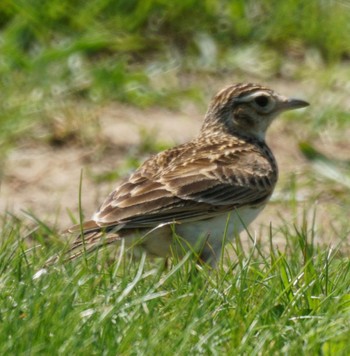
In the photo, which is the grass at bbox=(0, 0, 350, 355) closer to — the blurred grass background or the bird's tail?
the blurred grass background

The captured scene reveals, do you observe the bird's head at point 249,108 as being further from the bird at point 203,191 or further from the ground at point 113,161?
the ground at point 113,161

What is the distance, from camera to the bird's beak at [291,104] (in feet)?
30.0

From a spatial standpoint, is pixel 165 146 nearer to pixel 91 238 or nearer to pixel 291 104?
pixel 291 104

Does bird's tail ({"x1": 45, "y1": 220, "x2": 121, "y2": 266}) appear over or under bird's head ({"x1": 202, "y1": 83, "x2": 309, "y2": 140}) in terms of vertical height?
under

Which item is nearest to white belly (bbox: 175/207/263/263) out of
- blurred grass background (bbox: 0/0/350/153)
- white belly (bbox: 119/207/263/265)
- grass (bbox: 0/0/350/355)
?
white belly (bbox: 119/207/263/265)

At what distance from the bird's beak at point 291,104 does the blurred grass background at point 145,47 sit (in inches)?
98.5

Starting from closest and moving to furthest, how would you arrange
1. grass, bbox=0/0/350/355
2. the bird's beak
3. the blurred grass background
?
grass, bbox=0/0/350/355, the bird's beak, the blurred grass background

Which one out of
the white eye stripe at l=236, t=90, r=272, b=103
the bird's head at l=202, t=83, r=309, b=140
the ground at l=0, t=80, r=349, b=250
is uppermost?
the white eye stripe at l=236, t=90, r=272, b=103

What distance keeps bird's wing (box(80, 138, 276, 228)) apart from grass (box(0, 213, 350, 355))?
84 cm

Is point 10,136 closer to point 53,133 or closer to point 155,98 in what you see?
point 53,133

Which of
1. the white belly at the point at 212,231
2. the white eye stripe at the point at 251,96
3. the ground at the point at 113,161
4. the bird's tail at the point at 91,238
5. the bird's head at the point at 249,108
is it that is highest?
the white eye stripe at the point at 251,96

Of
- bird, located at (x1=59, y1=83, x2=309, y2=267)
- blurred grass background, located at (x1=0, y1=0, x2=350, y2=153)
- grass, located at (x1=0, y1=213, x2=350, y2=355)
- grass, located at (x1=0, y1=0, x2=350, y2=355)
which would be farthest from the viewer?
blurred grass background, located at (x1=0, y1=0, x2=350, y2=153)

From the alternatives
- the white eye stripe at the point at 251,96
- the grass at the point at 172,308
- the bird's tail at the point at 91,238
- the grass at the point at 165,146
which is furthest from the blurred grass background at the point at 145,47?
the grass at the point at 172,308

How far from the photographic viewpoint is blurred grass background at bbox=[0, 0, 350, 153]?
1123cm
